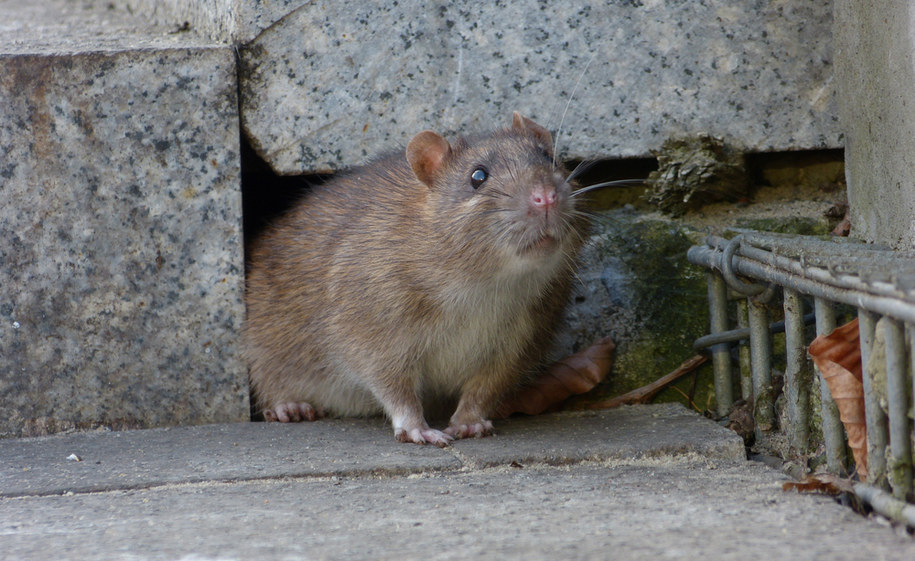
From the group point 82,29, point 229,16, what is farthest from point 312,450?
point 82,29

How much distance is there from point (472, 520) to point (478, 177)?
150 cm

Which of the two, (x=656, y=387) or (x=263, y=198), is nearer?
(x=656, y=387)

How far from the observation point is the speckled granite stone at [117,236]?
153 inches

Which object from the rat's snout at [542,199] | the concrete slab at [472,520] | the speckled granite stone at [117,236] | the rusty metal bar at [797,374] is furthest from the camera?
the speckled granite stone at [117,236]

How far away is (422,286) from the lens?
12.1 feet

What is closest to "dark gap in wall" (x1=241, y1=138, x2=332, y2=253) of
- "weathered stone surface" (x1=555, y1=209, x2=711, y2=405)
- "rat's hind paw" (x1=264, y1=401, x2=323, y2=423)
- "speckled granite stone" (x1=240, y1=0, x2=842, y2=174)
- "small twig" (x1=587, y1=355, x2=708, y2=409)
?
"speckled granite stone" (x1=240, y1=0, x2=842, y2=174)

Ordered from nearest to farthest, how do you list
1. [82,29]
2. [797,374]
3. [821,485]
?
1. [821,485]
2. [797,374]
3. [82,29]

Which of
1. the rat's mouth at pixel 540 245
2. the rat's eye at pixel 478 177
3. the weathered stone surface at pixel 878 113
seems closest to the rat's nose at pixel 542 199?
the rat's mouth at pixel 540 245

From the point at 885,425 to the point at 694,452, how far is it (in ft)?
2.88

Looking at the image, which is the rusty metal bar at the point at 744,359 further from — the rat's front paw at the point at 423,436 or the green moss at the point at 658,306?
the rat's front paw at the point at 423,436

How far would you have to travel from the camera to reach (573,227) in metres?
3.60

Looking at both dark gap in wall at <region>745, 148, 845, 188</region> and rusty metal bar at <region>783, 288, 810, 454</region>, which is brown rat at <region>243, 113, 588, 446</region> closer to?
rusty metal bar at <region>783, 288, 810, 454</region>

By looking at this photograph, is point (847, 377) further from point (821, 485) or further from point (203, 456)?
point (203, 456)

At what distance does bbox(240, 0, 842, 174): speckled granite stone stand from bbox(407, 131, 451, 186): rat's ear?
0.48 meters
